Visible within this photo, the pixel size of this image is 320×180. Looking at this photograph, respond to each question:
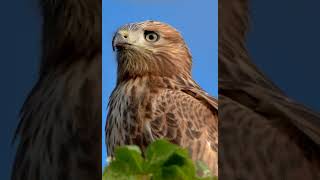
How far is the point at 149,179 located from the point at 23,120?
1.91 feet

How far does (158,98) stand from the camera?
1147mm

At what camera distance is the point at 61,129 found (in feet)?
3.90

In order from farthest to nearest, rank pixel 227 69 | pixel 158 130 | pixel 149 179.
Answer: pixel 227 69 < pixel 158 130 < pixel 149 179

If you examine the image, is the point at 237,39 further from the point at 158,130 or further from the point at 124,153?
the point at 124,153

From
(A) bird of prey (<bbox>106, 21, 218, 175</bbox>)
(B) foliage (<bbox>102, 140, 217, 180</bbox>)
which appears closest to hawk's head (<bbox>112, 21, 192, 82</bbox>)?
(A) bird of prey (<bbox>106, 21, 218, 175</bbox>)

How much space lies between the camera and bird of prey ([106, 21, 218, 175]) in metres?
1.10

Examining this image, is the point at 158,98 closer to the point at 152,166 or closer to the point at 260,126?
the point at 260,126

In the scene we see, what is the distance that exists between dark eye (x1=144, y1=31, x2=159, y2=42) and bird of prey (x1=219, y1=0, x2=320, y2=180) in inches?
5.2

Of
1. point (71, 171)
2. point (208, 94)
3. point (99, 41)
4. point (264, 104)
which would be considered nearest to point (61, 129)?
point (71, 171)

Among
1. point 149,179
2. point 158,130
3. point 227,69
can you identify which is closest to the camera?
point 149,179

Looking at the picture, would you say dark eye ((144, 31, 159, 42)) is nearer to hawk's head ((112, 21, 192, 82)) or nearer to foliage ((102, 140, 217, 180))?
hawk's head ((112, 21, 192, 82))

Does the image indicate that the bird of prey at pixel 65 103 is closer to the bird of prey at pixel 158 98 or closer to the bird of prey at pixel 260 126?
the bird of prey at pixel 158 98

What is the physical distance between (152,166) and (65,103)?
474 mm

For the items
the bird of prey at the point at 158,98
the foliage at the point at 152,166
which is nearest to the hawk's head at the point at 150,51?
the bird of prey at the point at 158,98
